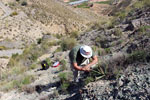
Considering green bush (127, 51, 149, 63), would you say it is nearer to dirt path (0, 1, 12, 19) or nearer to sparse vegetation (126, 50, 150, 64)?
sparse vegetation (126, 50, 150, 64)

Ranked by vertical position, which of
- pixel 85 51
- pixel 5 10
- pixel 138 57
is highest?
→ pixel 5 10

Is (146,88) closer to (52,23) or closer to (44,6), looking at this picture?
(52,23)

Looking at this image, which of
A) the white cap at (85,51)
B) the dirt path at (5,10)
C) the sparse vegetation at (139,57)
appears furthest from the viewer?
the dirt path at (5,10)

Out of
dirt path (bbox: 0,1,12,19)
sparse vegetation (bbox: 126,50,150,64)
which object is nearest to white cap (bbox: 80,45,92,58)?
sparse vegetation (bbox: 126,50,150,64)

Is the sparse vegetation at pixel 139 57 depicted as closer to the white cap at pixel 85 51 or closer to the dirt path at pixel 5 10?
the white cap at pixel 85 51

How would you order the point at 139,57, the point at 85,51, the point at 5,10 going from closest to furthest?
the point at 85,51 < the point at 139,57 < the point at 5,10

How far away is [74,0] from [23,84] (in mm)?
95784

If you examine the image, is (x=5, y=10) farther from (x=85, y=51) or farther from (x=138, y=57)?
(x=138, y=57)

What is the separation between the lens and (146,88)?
3195 millimetres

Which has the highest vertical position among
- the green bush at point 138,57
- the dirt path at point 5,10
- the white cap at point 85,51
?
the dirt path at point 5,10

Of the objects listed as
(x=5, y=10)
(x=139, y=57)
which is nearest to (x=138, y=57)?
(x=139, y=57)

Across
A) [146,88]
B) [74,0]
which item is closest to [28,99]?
[146,88]

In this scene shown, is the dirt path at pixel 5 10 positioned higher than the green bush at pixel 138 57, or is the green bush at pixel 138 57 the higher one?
the dirt path at pixel 5 10

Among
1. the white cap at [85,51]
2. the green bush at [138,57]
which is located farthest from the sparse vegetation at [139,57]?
the white cap at [85,51]
